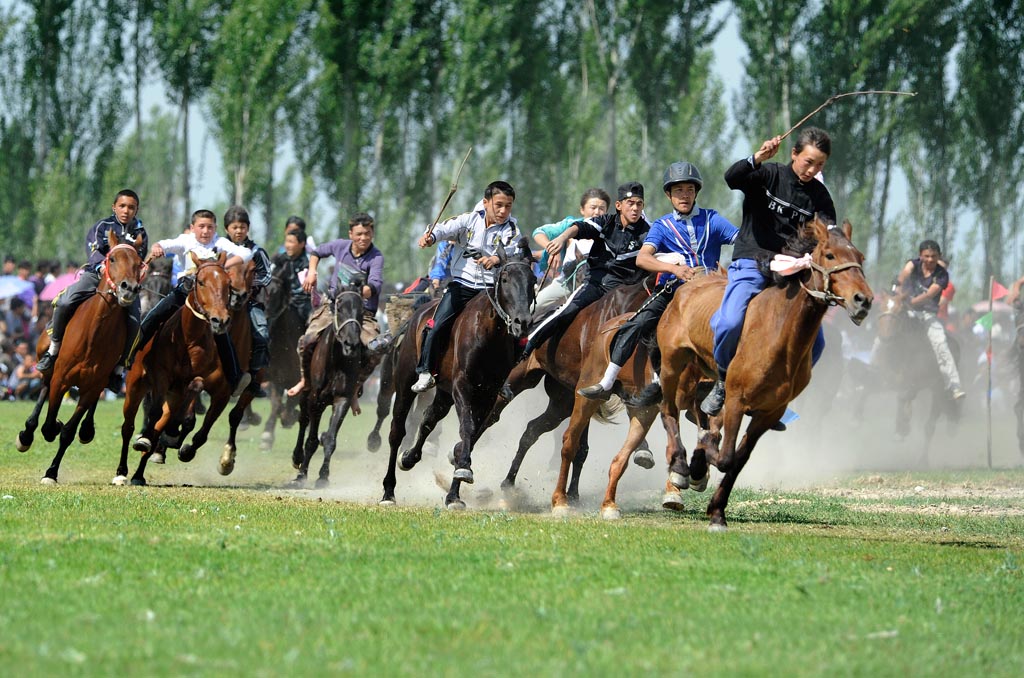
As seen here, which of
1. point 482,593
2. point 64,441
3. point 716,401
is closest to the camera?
point 482,593

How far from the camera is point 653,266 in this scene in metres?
13.3

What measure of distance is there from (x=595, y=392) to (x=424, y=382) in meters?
1.74

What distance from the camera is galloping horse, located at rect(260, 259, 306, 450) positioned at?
20891 mm

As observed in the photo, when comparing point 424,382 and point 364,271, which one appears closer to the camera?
point 424,382

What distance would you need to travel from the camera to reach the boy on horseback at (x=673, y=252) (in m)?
13.3

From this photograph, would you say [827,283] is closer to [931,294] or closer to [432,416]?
[432,416]

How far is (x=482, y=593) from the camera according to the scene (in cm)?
801

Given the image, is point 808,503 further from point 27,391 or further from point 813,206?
point 27,391

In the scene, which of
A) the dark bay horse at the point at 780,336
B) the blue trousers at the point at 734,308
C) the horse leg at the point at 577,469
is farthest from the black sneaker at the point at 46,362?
the blue trousers at the point at 734,308

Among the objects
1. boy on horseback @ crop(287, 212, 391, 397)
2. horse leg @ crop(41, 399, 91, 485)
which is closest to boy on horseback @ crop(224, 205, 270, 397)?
boy on horseback @ crop(287, 212, 391, 397)

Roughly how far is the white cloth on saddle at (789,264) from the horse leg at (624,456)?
2564 millimetres

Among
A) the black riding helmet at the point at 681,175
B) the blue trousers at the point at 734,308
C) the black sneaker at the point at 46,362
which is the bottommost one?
the black sneaker at the point at 46,362

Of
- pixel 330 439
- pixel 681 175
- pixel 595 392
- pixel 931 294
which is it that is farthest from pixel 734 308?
pixel 931 294

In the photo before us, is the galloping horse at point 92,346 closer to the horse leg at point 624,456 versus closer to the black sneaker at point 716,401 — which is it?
the horse leg at point 624,456
